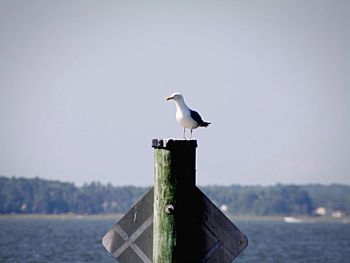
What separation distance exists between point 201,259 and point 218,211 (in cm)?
27

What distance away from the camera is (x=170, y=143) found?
630 cm

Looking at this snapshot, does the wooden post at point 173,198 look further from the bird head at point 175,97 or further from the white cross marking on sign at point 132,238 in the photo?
the bird head at point 175,97

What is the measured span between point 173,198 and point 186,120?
297 centimetres

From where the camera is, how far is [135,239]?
21.1ft

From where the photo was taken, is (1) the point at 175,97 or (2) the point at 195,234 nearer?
(2) the point at 195,234

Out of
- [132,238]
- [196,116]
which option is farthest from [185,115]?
[132,238]

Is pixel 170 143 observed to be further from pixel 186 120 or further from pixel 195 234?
pixel 186 120

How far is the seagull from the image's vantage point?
30.2 ft

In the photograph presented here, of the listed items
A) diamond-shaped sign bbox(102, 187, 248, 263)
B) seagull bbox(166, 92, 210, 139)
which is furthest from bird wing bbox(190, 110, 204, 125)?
diamond-shaped sign bbox(102, 187, 248, 263)

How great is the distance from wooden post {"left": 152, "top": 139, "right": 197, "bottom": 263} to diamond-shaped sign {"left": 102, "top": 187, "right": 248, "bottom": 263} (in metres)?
0.04

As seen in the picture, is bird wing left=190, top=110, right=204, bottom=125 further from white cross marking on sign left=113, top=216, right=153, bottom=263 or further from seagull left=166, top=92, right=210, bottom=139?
white cross marking on sign left=113, top=216, right=153, bottom=263

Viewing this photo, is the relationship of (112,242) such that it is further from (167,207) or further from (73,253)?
(73,253)

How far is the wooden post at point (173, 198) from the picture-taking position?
625 cm

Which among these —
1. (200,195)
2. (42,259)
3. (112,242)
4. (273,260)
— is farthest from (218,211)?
(273,260)
